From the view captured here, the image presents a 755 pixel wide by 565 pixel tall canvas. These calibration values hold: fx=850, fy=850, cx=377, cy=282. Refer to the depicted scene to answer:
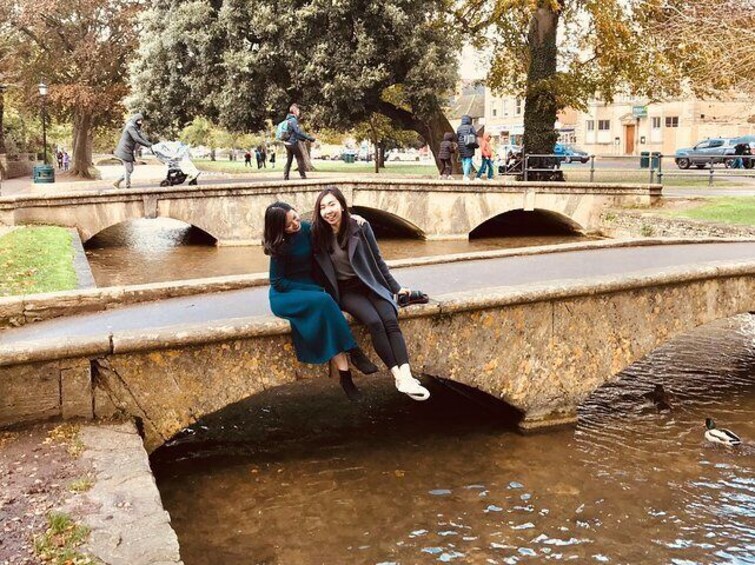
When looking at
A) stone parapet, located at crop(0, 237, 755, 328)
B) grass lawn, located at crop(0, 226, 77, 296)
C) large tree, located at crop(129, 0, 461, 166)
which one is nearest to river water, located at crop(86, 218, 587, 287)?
grass lawn, located at crop(0, 226, 77, 296)

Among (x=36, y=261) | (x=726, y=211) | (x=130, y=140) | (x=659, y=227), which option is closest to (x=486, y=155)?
(x=659, y=227)

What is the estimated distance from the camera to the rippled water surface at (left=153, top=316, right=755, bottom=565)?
654 cm

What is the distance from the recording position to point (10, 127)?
5191 cm

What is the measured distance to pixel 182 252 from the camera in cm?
2155

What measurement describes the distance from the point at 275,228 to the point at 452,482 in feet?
9.16

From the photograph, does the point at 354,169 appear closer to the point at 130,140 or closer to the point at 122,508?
the point at 130,140

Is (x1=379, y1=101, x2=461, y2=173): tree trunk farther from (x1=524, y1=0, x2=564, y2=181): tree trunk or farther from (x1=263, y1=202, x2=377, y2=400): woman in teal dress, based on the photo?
(x1=263, y1=202, x2=377, y2=400): woman in teal dress

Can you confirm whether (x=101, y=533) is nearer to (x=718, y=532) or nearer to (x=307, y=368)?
(x=307, y=368)

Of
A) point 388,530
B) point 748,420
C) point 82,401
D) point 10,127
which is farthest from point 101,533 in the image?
point 10,127

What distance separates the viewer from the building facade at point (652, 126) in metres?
50.2

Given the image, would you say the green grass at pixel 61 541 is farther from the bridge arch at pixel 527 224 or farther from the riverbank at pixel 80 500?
the bridge arch at pixel 527 224

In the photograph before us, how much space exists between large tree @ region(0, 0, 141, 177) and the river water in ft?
31.9

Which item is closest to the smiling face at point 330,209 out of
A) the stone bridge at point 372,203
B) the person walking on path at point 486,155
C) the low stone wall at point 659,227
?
the low stone wall at point 659,227

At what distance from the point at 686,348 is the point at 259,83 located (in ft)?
58.8
